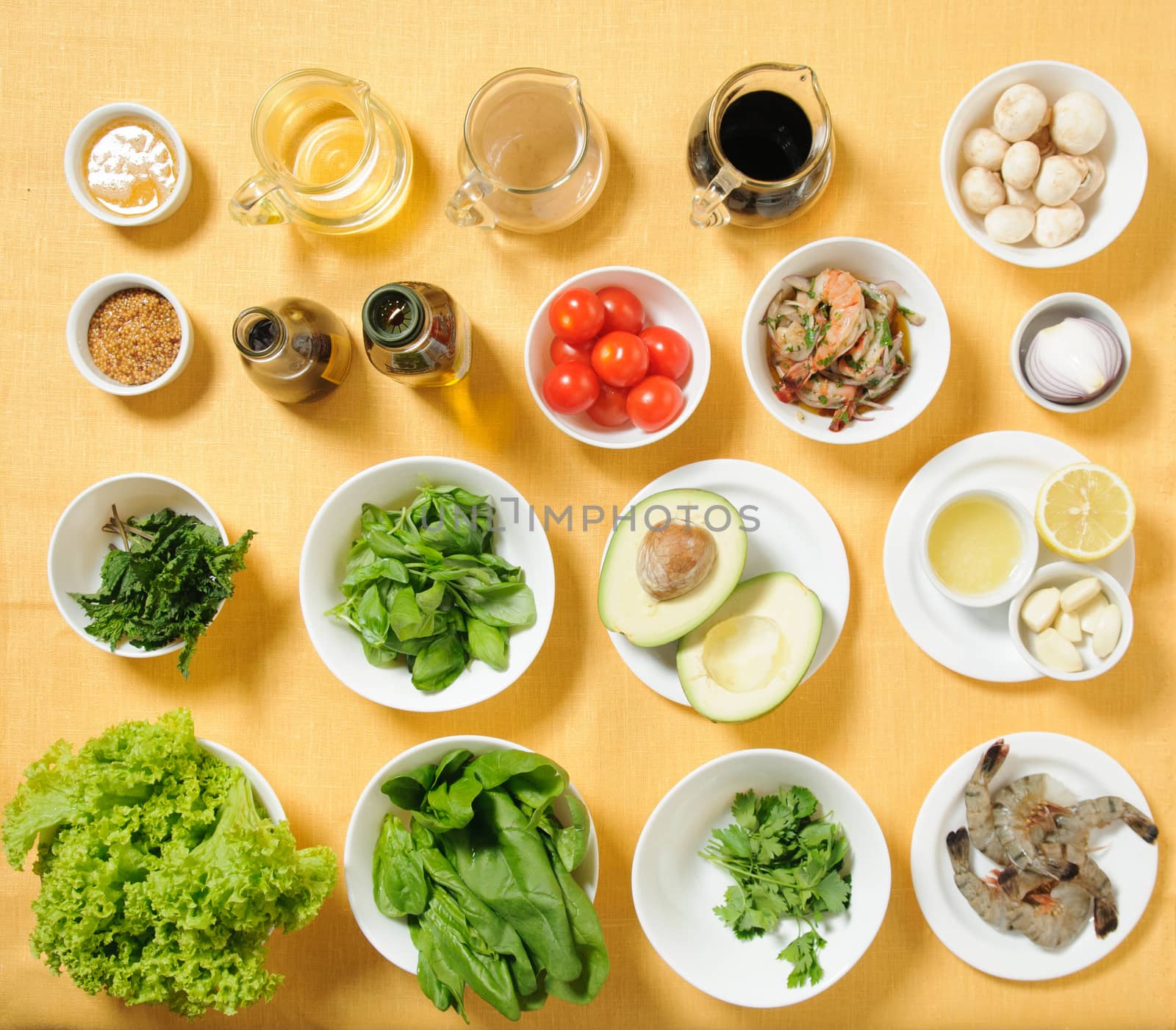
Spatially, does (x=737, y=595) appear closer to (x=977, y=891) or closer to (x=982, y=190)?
(x=977, y=891)

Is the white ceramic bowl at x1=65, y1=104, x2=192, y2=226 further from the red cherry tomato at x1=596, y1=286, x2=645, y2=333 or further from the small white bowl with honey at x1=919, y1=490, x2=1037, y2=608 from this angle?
the small white bowl with honey at x1=919, y1=490, x2=1037, y2=608

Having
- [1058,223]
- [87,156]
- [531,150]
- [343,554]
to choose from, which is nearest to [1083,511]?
[1058,223]

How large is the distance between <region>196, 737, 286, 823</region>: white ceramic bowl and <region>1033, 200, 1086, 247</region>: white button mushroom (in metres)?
1.47

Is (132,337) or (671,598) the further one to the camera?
(132,337)

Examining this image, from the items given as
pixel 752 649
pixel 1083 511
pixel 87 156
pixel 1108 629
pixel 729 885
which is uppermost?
pixel 87 156

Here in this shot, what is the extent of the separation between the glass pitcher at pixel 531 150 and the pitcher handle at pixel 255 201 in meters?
0.28

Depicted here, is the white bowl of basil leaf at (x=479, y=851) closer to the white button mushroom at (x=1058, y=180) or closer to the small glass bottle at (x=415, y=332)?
the small glass bottle at (x=415, y=332)

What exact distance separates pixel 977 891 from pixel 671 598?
689 millimetres

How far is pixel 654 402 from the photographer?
1.20 metres

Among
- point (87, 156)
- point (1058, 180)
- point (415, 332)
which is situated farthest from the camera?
point (87, 156)

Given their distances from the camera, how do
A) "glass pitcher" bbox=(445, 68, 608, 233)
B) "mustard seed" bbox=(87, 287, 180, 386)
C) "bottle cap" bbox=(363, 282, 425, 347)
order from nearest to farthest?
1. "bottle cap" bbox=(363, 282, 425, 347)
2. "glass pitcher" bbox=(445, 68, 608, 233)
3. "mustard seed" bbox=(87, 287, 180, 386)

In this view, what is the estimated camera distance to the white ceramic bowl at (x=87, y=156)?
1.28 meters

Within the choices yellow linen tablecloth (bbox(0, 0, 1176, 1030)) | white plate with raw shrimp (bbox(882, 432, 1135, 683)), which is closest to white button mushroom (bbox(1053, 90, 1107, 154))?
yellow linen tablecloth (bbox(0, 0, 1176, 1030))

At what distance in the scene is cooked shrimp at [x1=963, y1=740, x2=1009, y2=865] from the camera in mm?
1268
